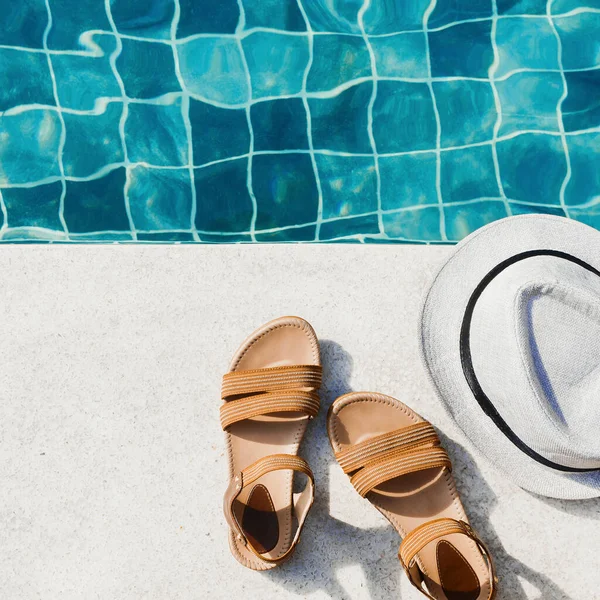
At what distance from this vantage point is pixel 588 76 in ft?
7.21

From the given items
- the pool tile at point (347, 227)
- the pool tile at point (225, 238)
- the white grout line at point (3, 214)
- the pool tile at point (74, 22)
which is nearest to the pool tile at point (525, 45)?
the pool tile at point (347, 227)

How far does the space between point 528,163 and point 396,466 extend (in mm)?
1290

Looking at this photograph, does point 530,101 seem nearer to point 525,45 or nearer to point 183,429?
point 525,45

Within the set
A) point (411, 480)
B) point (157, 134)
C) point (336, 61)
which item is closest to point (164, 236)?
point (157, 134)

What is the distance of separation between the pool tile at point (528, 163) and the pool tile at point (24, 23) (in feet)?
5.86

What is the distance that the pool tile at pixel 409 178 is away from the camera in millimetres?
2195

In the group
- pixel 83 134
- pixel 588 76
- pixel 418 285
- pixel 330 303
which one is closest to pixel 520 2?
pixel 588 76

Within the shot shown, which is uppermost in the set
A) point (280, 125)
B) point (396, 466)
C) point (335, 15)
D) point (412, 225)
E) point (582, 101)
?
point (335, 15)

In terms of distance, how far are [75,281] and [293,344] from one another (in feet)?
2.38

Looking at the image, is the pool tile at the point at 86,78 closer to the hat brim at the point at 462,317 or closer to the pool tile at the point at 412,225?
the pool tile at the point at 412,225

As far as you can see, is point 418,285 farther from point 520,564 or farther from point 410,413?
point 520,564

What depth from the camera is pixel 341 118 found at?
2182mm

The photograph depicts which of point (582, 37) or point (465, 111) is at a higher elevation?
point (582, 37)

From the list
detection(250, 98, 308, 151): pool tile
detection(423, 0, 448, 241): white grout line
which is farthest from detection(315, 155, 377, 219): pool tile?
detection(423, 0, 448, 241): white grout line
